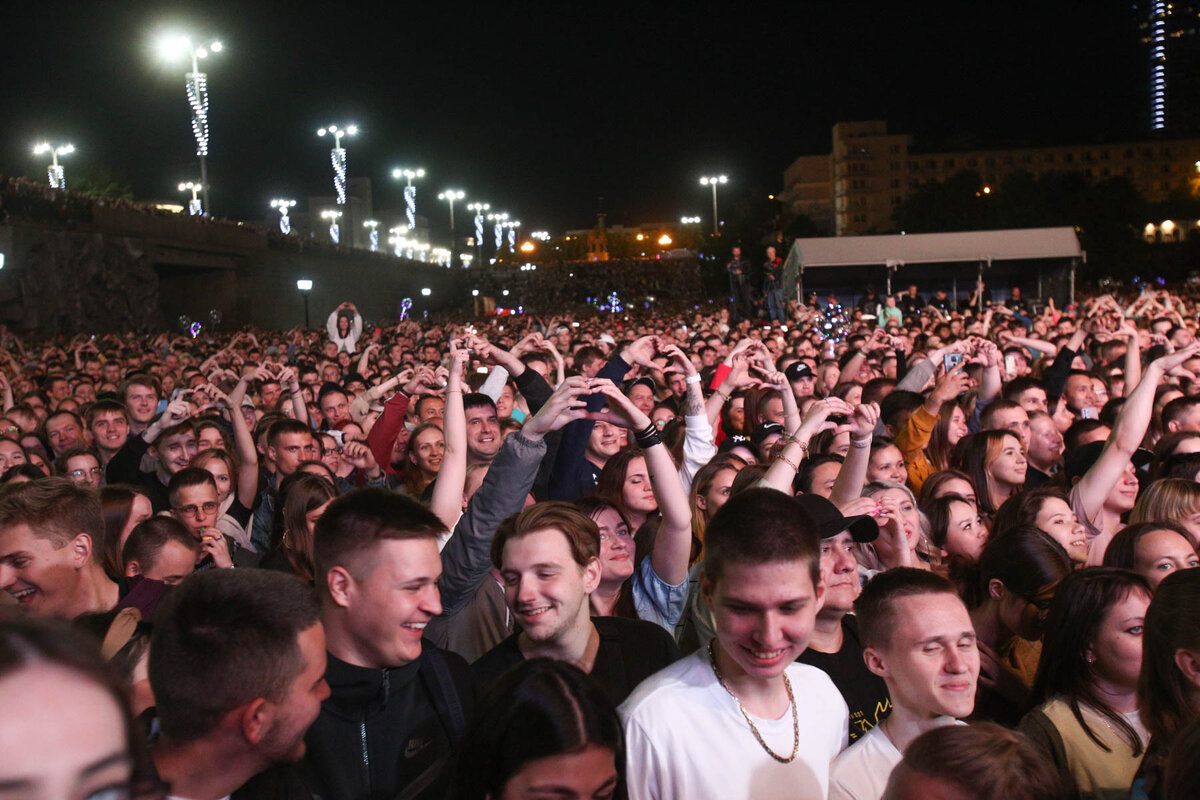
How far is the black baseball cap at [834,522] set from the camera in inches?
145

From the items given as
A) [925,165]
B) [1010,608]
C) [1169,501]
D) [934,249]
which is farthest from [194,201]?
[925,165]

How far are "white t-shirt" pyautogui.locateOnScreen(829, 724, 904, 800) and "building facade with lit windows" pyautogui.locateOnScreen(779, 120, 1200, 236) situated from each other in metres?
131

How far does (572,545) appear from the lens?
3.61 metres

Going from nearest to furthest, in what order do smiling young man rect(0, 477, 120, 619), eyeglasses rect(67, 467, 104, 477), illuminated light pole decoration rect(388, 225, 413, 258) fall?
smiling young man rect(0, 477, 120, 619) → eyeglasses rect(67, 467, 104, 477) → illuminated light pole decoration rect(388, 225, 413, 258)

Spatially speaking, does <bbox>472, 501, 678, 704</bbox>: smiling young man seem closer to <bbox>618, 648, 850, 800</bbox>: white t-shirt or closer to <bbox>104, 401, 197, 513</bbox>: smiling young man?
<bbox>618, 648, 850, 800</bbox>: white t-shirt

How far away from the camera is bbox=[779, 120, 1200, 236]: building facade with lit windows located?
129000 millimetres

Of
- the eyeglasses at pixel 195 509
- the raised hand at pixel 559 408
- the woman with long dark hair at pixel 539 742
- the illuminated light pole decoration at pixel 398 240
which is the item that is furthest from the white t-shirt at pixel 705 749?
the illuminated light pole decoration at pixel 398 240

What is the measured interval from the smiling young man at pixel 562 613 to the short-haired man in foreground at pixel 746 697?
1.69 feet

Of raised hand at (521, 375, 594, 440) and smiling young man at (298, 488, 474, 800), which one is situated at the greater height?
raised hand at (521, 375, 594, 440)

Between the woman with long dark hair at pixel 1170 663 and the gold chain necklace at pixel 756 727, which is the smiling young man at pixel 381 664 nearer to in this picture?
the gold chain necklace at pixel 756 727

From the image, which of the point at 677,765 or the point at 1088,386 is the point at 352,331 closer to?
Result: the point at 1088,386

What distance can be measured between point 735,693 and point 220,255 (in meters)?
39.1

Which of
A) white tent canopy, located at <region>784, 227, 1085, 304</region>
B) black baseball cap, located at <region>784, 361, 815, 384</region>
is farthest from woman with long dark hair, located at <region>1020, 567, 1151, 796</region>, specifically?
white tent canopy, located at <region>784, 227, 1085, 304</region>

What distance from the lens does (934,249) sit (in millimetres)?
30250
